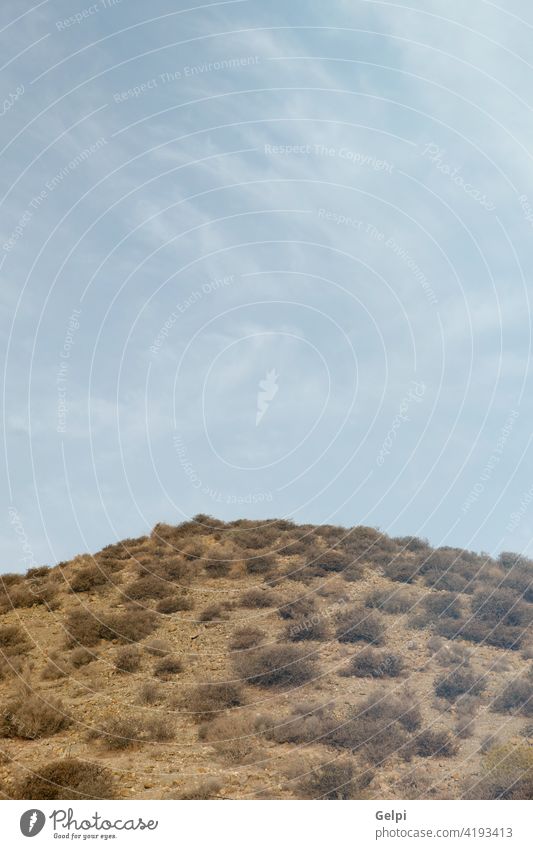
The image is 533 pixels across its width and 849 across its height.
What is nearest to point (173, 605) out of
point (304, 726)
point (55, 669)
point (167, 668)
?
point (167, 668)

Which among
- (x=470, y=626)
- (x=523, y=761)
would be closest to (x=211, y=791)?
(x=523, y=761)

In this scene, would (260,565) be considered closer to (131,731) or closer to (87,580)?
(87,580)

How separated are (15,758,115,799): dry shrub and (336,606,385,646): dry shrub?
40.0 ft

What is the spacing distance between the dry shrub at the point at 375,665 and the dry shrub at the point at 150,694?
21.0 ft

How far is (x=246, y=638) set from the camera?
92.1 feet

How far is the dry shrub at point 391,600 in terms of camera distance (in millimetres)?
30870

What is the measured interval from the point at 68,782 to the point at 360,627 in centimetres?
1409

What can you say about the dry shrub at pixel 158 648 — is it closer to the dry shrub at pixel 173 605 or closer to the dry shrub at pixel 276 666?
the dry shrub at pixel 276 666

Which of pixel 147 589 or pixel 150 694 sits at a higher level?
pixel 147 589

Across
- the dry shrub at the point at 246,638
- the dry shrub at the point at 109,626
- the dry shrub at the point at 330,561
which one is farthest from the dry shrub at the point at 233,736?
the dry shrub at the point at 330,561

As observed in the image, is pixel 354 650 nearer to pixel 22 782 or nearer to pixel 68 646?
pixel 68 646

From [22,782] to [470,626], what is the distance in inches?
730

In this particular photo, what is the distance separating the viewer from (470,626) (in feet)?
97.2

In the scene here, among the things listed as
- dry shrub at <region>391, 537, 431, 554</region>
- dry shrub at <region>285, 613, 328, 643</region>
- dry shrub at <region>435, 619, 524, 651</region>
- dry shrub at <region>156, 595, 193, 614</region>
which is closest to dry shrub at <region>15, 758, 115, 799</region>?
dry shrub at <region>285, 613, 328, 643</region>
